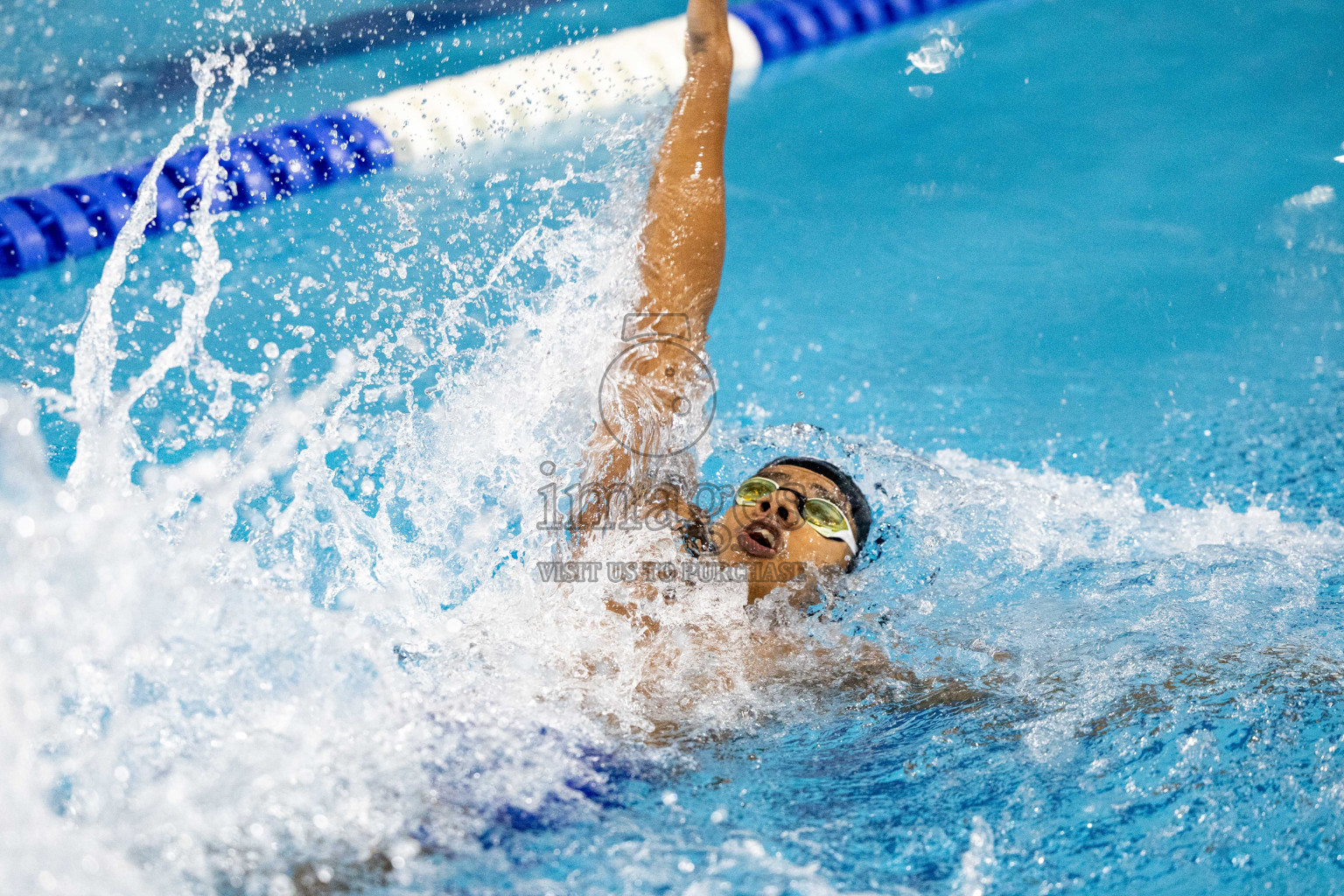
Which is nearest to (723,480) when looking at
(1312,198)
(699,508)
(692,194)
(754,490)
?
(699,508)

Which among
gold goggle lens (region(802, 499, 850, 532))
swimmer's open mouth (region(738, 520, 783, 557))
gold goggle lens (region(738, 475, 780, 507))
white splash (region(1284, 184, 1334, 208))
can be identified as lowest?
swimmer's open mouth (region(738, 520, 783, 557))

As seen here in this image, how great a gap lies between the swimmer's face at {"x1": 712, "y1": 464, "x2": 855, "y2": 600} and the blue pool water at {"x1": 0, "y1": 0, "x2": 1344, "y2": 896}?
0.11 metres

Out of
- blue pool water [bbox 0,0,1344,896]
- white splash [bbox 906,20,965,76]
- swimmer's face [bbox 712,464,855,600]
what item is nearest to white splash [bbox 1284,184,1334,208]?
blue pool water [bbox 0,0,1344,896]

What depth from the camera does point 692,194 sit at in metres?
2.37

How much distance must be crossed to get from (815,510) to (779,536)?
91 mm

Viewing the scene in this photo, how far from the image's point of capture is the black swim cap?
236 cm

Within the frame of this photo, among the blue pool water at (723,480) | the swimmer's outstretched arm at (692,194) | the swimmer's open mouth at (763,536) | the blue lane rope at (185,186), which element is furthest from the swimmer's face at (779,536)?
the blue lane rope at (185,186)

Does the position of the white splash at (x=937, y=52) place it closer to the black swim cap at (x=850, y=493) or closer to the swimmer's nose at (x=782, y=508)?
the black swim cap at (x=850, y=493)

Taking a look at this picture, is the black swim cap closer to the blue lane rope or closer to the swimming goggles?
the swimming goggles

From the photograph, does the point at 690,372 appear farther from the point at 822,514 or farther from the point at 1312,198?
the point at 1312,198

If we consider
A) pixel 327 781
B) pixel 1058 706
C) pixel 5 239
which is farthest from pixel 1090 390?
pixel 5 239

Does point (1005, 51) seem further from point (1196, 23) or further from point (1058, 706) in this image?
point (1058, 706)

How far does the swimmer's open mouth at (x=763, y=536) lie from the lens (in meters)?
2.24

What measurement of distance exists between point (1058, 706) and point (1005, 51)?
4.17 m
